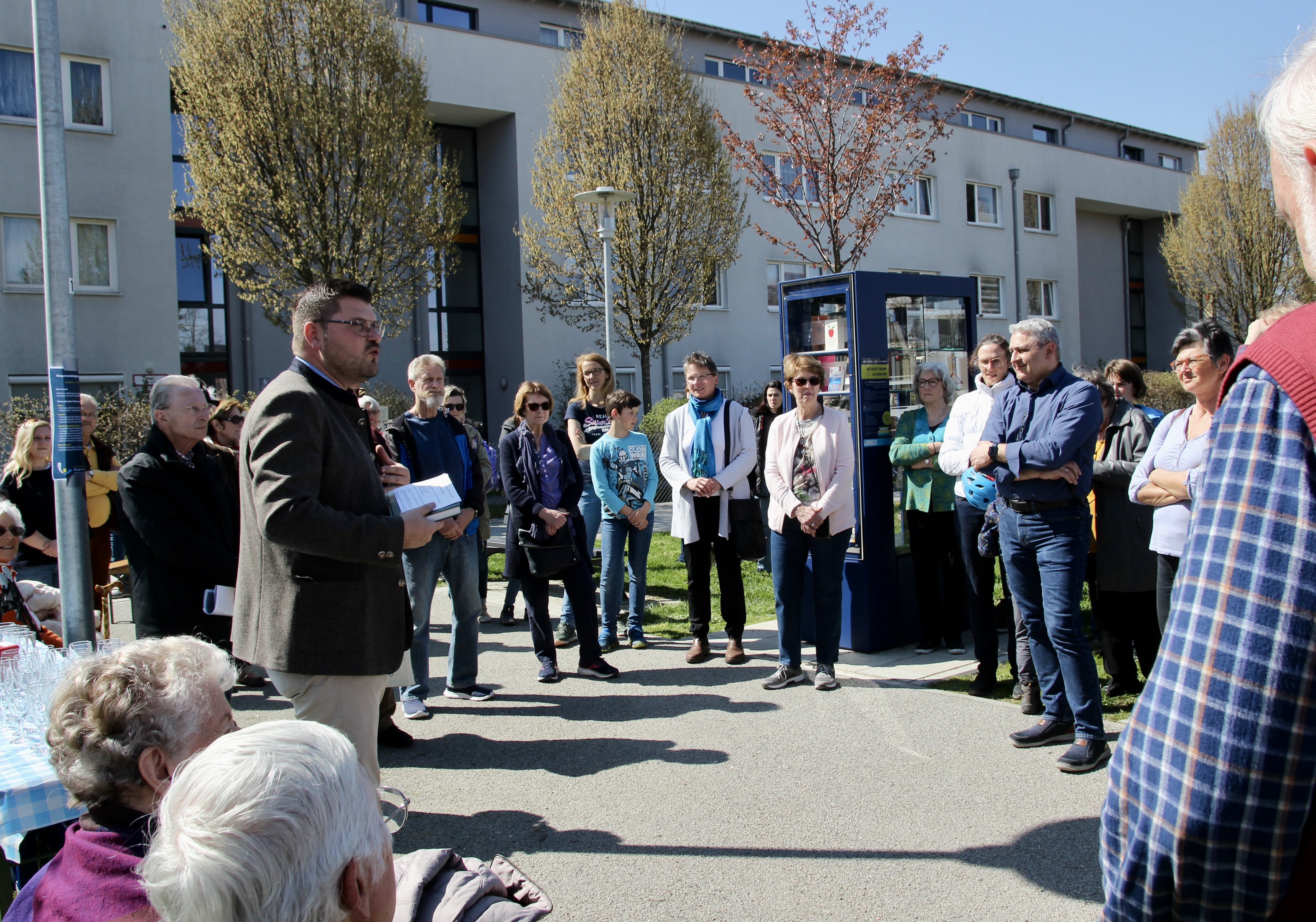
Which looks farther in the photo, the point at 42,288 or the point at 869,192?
the point at 869,192

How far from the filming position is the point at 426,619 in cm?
591

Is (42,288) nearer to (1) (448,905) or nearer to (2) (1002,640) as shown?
(2) (1002,640)

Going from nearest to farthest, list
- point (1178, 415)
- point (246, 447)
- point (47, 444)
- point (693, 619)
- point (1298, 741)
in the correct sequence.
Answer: point (1298, 741)
point (246, 447)
point (1178, 415)
point (47, 444)
point (693, 619)

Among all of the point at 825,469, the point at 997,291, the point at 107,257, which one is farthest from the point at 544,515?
the point at 997,291

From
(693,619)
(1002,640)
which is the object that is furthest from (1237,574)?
(1002,640)

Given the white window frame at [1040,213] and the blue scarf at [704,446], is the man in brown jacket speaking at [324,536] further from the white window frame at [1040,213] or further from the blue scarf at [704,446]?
the white window frame at [1040,213]

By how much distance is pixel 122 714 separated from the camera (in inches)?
85.7

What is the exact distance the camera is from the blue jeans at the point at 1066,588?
4.45 m

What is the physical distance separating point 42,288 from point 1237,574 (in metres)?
21.6

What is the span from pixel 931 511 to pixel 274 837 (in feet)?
18.5

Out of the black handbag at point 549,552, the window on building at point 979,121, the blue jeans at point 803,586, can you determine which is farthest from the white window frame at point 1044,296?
the black handbag at point 549,552

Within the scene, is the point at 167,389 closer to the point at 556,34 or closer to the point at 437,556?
the point at 437,556

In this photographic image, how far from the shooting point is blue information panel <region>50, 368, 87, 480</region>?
466cm

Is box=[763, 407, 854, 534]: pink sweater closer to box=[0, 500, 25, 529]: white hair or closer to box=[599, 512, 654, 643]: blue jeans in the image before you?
box=[599, 512, 654, 643]: blue jeans
